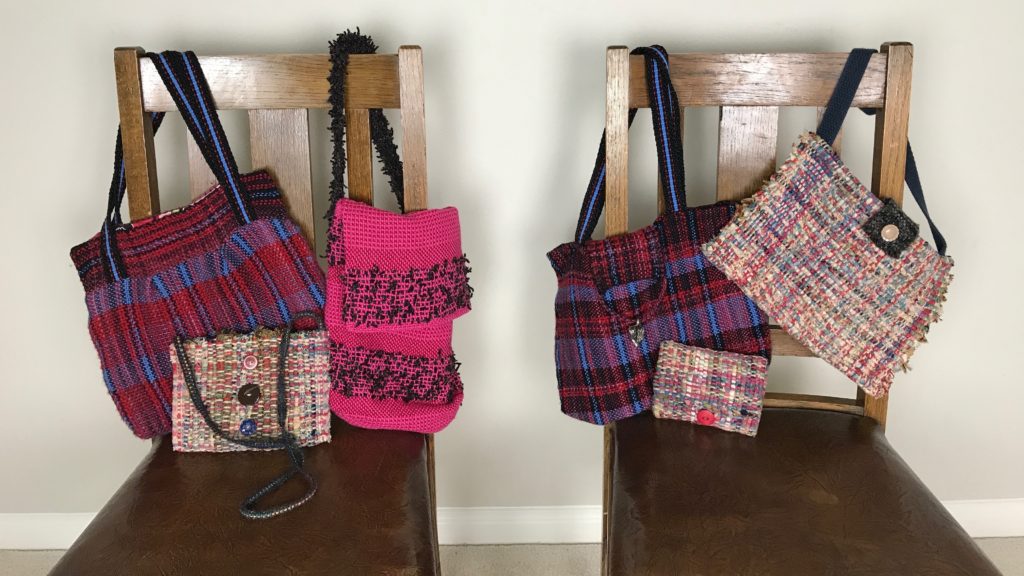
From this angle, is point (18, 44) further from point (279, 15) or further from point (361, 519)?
point (361, 519)

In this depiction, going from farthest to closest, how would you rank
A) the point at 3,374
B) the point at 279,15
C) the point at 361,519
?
1. the point at 3,374
2. the point at 279,15
3. the point at 361,519

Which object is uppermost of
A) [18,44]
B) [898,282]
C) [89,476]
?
[18,44]

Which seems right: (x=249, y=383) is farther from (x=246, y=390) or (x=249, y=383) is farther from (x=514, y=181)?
(x=514, y=181)

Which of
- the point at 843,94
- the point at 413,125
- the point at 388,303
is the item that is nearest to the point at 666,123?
the point at 843,94

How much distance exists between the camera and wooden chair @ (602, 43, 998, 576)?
3.21 ft

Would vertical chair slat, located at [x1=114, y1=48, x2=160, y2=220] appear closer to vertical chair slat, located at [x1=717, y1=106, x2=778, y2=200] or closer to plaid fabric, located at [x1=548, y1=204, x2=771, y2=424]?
plaid fabric, located at [x1=548, y1=204, x2=771, y2=424]

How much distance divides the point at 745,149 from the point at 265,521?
793mm

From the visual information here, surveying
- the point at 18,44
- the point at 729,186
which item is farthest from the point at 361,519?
the point at 18,44

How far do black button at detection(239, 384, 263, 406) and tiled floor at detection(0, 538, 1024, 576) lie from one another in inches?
22.9

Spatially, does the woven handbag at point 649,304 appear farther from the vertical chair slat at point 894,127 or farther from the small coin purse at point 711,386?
the vertical chair slat at point 894,127

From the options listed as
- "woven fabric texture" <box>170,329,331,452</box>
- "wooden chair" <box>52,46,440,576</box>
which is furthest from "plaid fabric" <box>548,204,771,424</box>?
"woven fabric texture" <box>170,329,331,452</box>

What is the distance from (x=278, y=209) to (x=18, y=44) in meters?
0.52

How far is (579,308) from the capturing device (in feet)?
4.03

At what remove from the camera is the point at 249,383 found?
1.19 metres
